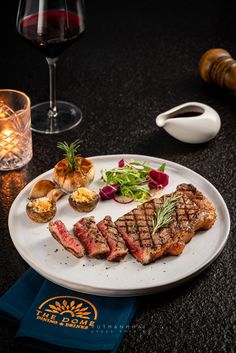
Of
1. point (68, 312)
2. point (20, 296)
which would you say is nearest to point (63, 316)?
point (68, 312)

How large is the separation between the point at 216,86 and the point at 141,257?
1127 millimetres

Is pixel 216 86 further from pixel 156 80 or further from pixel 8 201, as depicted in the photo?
pixel 8 201

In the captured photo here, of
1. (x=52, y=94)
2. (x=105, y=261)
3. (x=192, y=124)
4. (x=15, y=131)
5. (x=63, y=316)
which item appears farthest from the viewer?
(x=52, y=94)

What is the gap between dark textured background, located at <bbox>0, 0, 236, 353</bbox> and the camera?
1.64 metres

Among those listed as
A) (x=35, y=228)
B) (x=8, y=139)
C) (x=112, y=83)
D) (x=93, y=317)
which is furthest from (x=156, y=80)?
(x=93, y=317)

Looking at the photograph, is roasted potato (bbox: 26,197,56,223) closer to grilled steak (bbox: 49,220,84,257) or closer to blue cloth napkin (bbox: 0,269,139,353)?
grilled steak (bbox: 49,220,84,257)

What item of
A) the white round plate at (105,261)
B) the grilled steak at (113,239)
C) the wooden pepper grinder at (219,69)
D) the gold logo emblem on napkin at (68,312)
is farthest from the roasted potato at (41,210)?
the wooden pepper grinder at (219,69)

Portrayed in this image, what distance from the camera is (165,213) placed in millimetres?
1805

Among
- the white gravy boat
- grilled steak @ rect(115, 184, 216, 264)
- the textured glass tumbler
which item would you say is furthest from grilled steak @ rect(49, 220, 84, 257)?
the white gravy boat

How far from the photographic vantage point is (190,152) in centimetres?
227

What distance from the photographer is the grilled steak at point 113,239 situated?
1.71m

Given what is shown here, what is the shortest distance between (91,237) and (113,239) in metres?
0.06

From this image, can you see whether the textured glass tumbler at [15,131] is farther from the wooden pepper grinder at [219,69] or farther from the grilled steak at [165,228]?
the wooden pepper grinder at [219,69]

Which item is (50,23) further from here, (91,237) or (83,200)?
(91,237)
